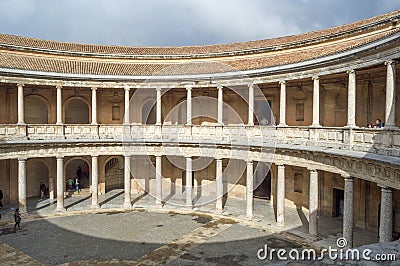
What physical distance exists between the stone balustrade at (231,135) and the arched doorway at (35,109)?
408cm

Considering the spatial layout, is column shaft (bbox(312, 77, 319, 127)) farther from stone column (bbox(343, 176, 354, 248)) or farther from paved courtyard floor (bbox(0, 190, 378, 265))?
paved courtyard floor (bbox(0, 190, 378, 265))

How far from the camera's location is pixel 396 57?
12.9 m

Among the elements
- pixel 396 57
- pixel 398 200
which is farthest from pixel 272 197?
pixel 396 57

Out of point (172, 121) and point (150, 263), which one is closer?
point (150, 263)

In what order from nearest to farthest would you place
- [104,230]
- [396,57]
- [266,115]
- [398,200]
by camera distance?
1. [396,57]
2. [398,200]
3. [104,230]
4. [266,115]

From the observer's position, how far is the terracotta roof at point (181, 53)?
22.0 metres

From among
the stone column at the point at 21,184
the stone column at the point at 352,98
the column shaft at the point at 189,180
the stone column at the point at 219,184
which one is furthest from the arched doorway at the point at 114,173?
the stone column at the point at 352,98

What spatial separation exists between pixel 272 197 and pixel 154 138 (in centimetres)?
998

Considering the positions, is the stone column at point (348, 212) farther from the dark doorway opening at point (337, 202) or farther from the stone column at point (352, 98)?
the dark doorway opening at point (337, 202)

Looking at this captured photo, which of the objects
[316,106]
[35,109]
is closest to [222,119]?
[316,106]

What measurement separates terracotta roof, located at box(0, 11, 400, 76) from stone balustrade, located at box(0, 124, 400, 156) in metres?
3.93

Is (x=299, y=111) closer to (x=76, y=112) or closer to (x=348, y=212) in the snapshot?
(x=348, y=212)

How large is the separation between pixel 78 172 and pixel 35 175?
3.73 meters

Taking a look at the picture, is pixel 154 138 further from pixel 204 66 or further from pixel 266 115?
pixel 266 115
